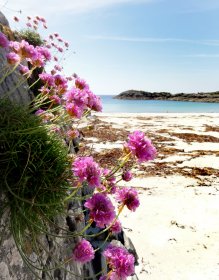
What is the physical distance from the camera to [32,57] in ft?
10.3

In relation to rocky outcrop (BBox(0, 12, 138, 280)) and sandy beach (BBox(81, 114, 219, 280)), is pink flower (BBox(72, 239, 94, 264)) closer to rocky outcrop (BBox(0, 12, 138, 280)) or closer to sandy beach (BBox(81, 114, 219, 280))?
rocky outcrop (BBox(0, 12, 138, 280))

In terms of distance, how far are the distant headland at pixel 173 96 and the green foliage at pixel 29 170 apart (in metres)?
97.4

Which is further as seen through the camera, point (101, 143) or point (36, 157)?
point (101, 143)

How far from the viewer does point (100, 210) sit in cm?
239

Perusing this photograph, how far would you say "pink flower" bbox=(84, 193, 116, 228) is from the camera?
2.38m

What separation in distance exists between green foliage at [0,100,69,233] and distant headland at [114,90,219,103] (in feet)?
320

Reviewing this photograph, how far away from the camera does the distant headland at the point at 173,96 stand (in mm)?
103688

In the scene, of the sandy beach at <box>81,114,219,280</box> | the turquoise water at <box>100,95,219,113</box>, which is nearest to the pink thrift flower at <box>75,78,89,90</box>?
the sandy beach at <box>81,114,219,280</box>

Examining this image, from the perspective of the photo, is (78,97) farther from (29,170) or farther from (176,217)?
(176,217)

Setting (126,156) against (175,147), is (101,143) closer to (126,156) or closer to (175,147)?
(175,147)

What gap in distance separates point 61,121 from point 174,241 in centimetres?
335

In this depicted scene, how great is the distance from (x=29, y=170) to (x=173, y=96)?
12069cm

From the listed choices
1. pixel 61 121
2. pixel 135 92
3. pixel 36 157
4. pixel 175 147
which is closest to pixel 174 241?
pixel 61 121

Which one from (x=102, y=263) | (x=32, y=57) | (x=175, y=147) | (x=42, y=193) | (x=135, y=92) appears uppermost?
(x=32, y=57)
